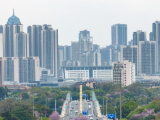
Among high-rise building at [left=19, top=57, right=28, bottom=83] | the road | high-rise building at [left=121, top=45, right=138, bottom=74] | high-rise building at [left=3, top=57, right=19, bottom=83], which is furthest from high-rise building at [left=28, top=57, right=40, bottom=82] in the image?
the road

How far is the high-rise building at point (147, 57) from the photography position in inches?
5969

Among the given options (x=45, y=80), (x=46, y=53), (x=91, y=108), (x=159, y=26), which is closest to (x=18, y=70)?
(x=45, y=80)

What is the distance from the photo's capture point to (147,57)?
501 feet

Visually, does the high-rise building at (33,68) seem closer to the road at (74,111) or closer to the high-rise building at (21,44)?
the high-rise building at (21,44)

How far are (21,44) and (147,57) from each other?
1198 inches

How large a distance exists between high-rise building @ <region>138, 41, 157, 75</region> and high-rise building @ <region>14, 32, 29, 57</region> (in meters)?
27.5

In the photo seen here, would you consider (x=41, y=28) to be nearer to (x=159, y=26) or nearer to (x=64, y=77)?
(x=64, y=77)

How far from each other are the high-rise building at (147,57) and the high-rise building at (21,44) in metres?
27.5

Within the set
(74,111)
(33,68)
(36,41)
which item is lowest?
(74,111)

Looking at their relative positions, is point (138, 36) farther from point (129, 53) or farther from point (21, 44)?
point (21, 44)

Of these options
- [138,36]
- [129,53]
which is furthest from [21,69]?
[138,36]

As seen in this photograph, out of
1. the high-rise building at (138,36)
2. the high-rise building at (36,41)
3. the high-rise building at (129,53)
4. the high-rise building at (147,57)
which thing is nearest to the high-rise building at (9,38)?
the high-rise building at (36,41)

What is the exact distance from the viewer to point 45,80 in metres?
161

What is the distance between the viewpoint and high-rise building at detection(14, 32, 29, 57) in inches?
6690
